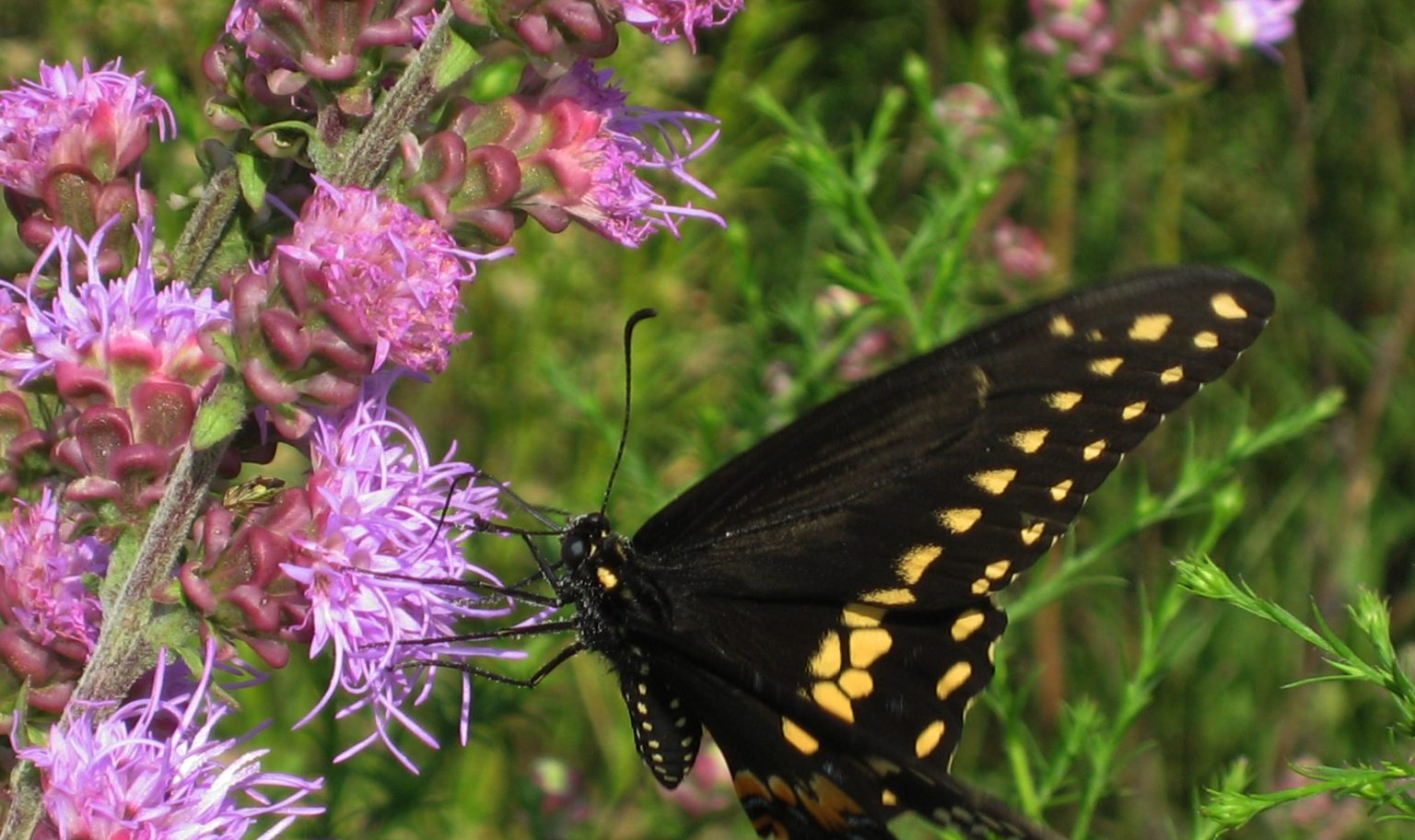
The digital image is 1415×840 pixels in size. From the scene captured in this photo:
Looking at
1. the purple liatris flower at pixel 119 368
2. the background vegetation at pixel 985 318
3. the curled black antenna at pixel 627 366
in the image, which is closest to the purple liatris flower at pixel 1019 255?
the background vegetation at pixel 985 318

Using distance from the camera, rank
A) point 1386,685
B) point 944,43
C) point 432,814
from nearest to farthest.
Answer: point 1386,685 < point 432,814 < point 944,43

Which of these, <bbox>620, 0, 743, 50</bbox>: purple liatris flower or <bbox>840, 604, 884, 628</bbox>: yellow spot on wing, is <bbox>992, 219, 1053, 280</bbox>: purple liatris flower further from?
<bbox>620, 0, 743, 50</bbox>: purple liatris flower

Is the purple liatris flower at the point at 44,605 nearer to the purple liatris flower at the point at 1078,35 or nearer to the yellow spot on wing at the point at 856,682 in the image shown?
the yellow spot on wing at the point at 856,682

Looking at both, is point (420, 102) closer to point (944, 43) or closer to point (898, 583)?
point (898, 583)

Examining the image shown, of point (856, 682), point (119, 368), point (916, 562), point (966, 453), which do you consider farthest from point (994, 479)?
point (119, 368)

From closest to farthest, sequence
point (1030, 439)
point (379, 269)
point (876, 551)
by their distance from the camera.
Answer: point (379, 269), point (1030, 439), point (876, 551)

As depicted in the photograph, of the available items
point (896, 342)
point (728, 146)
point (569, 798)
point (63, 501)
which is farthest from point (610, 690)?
point (63, 501)

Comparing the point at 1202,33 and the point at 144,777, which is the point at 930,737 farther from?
the point at 1202,33

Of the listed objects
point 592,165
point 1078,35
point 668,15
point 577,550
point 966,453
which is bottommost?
point 577,550
